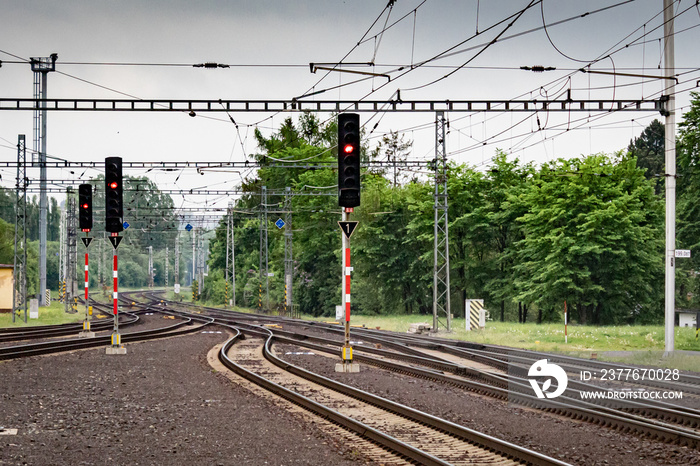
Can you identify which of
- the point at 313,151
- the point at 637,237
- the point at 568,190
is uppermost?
the point at 313,151

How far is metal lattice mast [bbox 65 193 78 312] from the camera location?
5110 centimetres

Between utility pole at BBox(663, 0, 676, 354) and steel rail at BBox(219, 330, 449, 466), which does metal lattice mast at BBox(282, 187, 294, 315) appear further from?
steel rail at BBox(219, 330, 449, 466)

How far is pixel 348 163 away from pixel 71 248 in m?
42.4

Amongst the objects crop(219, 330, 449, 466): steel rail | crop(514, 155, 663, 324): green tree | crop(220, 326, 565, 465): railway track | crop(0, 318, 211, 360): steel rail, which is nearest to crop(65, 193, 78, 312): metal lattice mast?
crop(0, 318, 211, 360): steel rail

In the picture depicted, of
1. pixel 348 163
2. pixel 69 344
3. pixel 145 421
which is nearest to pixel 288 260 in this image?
pixel 69 344

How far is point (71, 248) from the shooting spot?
176ft

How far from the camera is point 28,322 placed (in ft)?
138

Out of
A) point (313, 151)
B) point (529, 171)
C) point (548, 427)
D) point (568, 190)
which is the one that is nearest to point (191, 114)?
point (548, 427)

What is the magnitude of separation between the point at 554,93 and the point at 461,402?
45.9ft

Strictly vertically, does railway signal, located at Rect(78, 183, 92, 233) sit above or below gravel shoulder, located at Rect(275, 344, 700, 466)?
above

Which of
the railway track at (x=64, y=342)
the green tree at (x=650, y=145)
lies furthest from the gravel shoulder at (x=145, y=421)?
the green tree at (x=650, y=145)

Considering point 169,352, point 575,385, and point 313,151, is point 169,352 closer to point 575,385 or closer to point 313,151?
point 575,385

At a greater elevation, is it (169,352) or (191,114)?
(191,114)
